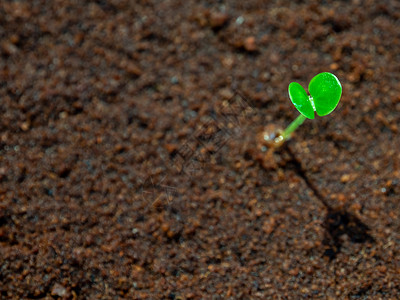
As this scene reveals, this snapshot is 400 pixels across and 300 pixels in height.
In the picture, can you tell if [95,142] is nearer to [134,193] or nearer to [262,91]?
[134,193]

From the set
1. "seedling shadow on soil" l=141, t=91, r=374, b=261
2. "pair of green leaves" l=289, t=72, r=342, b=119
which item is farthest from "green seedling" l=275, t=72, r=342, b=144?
"seedling shadow on soil" l=141, t=91, r=374, b=261

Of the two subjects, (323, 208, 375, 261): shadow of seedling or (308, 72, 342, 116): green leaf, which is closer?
(308, 72, 342, 116): green leaf

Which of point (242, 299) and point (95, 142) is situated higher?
point (95, 142)

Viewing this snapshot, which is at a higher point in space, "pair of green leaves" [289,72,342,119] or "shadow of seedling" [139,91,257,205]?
"pair of green leaves" [289,72,342,119]

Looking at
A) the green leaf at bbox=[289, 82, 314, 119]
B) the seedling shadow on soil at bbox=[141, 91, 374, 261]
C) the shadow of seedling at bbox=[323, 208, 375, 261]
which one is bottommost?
the shadow of seedling at bbox=[323, 208, 375, 261]

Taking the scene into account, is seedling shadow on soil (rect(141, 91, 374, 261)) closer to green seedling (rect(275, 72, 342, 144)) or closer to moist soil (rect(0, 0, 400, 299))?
moist soil (rect(0, 0, 400, 299))

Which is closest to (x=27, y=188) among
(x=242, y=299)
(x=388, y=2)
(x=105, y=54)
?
(x=105, y=54)

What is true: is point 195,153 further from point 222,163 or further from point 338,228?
point 338,228

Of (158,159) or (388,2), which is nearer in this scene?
(158,159)
